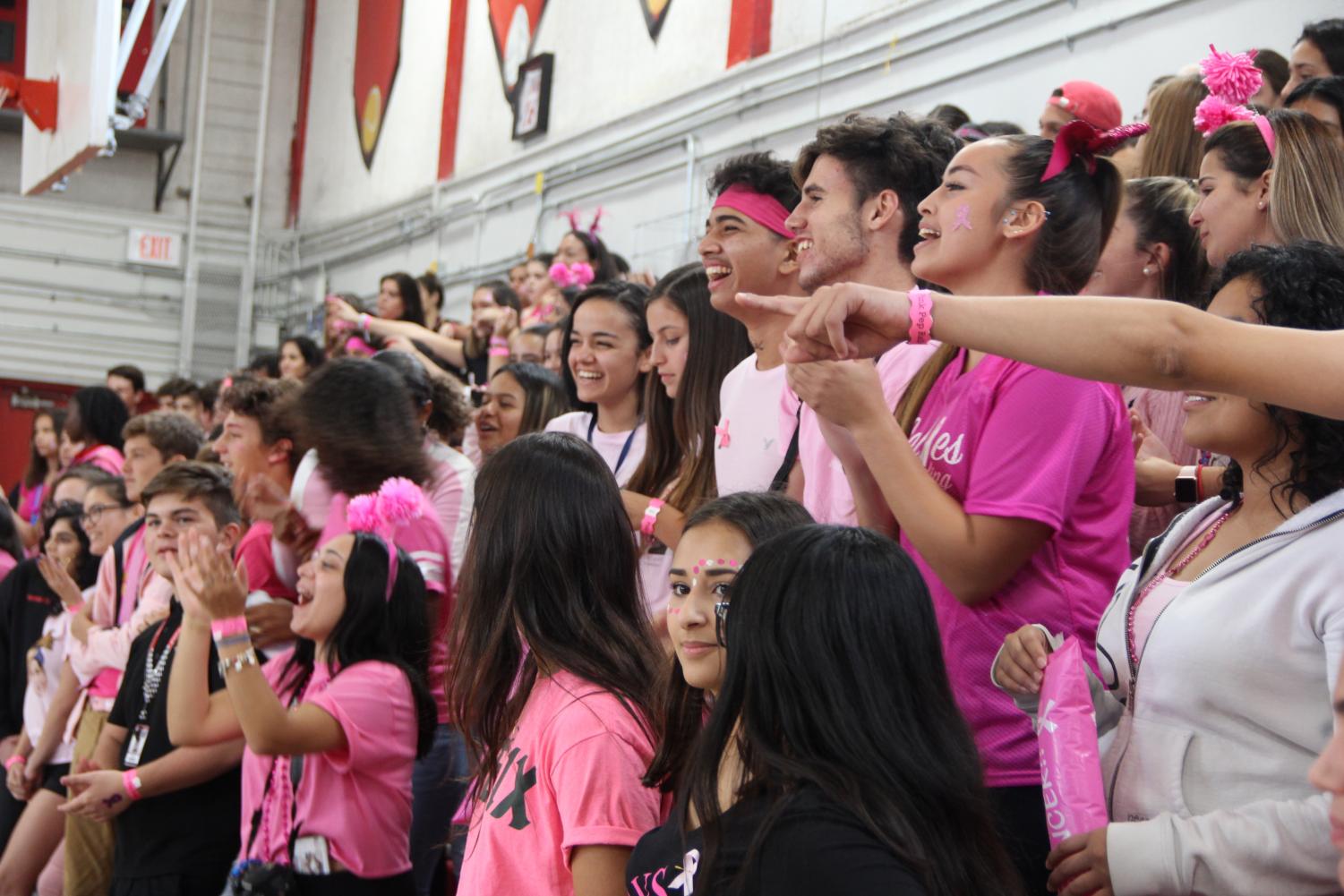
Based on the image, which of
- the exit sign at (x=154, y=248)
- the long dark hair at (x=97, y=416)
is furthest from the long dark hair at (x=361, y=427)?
the exit sign at (x=154, y=248)

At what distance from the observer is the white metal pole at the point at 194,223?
45.6ft

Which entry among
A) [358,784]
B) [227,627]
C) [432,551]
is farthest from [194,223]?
[358,784]

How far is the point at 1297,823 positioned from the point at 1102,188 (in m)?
1.10

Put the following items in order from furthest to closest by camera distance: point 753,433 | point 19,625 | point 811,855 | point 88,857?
1. point 19,625
2. point 88,857
3. point 753,433
4. point 811,855

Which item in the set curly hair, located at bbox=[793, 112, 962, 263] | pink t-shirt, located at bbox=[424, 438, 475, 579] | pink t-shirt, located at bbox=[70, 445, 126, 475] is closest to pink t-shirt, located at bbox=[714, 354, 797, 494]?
curly hair, located at bbox=[793, 112, 962, 263]

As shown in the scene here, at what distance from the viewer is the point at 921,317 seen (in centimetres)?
154

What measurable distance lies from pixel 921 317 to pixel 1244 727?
2.07 ft

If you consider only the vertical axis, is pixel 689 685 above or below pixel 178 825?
above

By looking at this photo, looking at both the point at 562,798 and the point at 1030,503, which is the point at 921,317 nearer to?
the point at 1030,503

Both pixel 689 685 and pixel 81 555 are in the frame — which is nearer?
pixel 689 685

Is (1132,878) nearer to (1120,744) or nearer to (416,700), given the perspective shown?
(1120,744)

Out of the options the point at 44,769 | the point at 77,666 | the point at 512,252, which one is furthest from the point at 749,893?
the point at 512,252

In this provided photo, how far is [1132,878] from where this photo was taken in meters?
1.67

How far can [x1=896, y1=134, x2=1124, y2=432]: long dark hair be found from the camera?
2.29 metres
